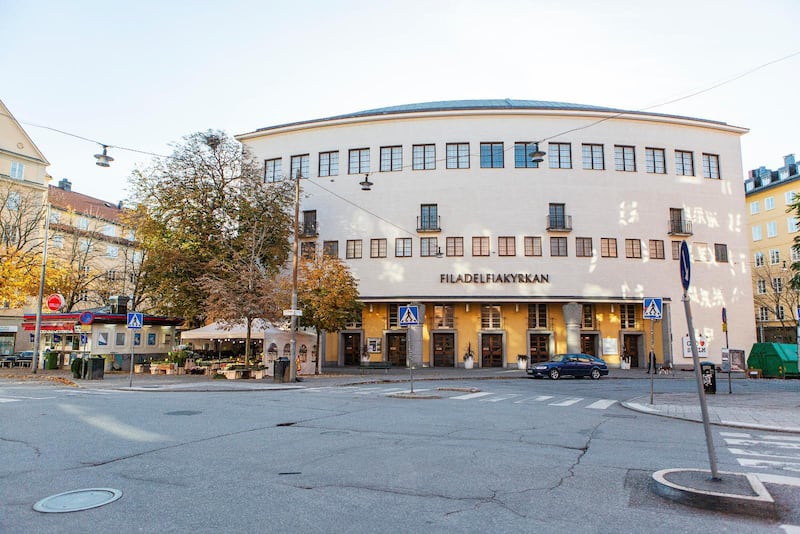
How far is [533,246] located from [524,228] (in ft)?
4.53

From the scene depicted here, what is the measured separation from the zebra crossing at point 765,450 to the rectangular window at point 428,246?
28.3 metres

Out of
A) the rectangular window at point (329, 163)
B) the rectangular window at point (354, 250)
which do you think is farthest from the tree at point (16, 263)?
the rectangular window at point (329, 163)

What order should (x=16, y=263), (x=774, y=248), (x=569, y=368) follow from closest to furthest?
(x=569, y=368), (x=16, y=263), (x=774, y=248)

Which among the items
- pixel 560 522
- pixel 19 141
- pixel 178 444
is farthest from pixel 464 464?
pixel 19 141

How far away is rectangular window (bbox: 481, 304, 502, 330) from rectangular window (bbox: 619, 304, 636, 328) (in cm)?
898

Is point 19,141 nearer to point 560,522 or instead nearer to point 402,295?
point 402,295

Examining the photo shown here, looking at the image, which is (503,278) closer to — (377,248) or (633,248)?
(377,248)

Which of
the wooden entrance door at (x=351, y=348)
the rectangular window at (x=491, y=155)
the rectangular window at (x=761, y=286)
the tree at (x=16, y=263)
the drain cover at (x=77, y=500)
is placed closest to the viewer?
the drain cover at (x=77, y=500)

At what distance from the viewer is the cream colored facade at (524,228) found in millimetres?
38094

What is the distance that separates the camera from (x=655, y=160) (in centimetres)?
4028

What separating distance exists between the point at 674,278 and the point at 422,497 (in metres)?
38.3

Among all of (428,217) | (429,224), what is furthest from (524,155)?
(429,224)

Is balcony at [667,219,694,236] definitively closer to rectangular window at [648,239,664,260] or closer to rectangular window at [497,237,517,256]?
rectangular window at [648,239,664,260]

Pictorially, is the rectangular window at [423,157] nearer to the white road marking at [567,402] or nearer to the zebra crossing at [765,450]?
the white road marking at [567,402]
